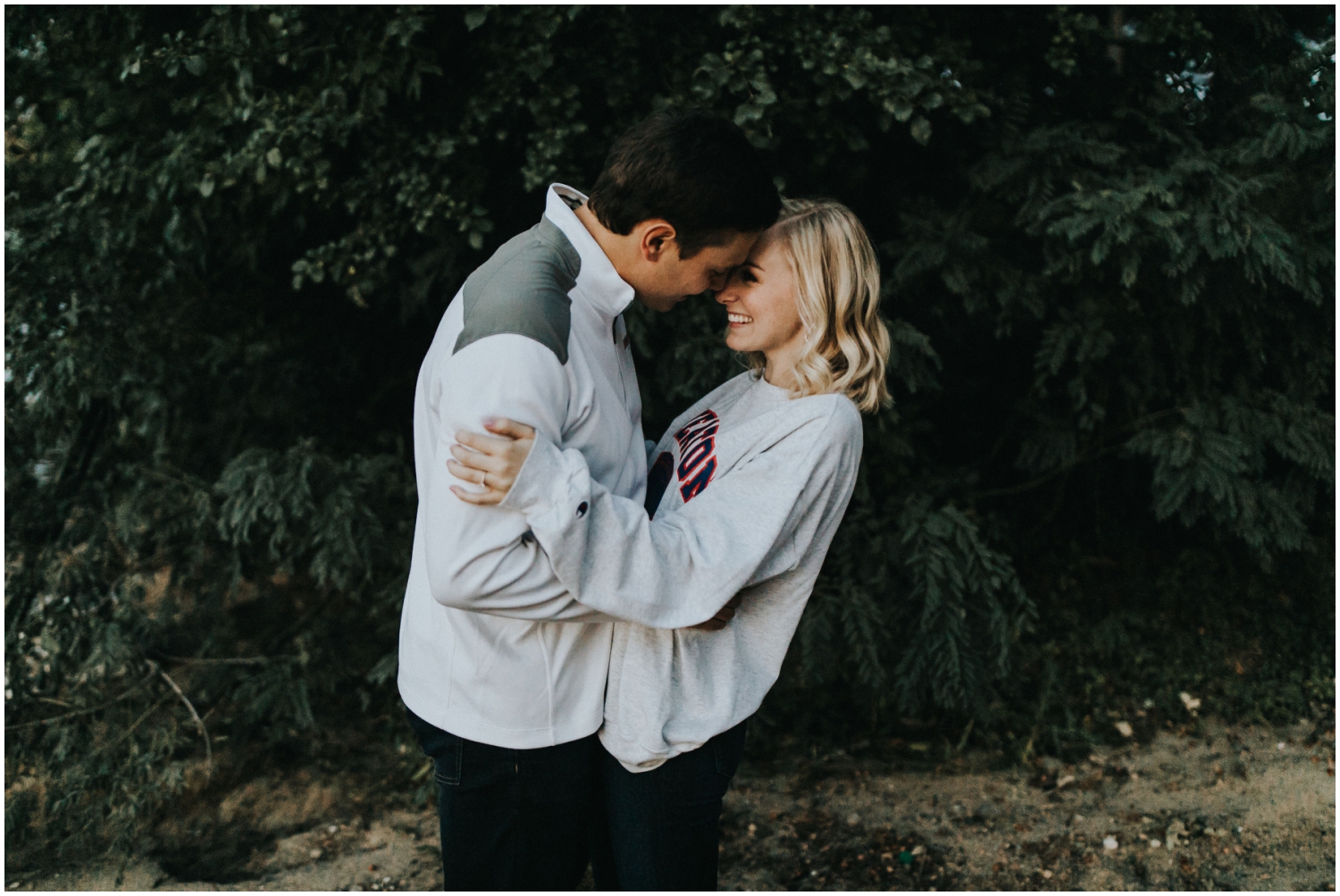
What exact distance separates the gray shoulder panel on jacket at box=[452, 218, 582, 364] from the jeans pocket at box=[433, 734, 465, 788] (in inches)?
28.9

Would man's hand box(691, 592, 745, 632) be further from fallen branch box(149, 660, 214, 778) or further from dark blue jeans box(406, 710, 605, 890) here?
fallen branch box(149, 660, 214, 778)

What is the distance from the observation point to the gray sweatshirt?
4.59 ft

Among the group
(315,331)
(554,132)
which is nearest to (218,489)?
(315,331)

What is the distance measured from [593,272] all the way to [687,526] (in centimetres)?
49

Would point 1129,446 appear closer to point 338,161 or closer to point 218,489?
point 338,161

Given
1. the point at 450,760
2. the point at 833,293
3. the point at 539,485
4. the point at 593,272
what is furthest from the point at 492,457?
the point at 833,293

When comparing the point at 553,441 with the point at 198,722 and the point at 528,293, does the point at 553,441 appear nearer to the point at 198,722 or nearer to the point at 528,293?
the point at 528,293

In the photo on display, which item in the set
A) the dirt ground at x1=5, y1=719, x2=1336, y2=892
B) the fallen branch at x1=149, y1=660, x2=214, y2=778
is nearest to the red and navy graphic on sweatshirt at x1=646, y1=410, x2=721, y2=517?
the dirt ground at x1=5, y1=719, x2=1336, y2=892

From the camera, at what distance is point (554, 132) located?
10.2ft

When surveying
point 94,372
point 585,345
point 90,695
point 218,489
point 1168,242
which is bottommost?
point 90,695

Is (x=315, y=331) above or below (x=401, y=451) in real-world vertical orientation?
above

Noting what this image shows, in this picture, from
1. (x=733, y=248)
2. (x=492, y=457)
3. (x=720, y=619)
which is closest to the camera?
(x=492, y=457)

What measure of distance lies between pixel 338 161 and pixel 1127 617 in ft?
14.2

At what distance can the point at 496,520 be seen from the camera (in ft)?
4.58
